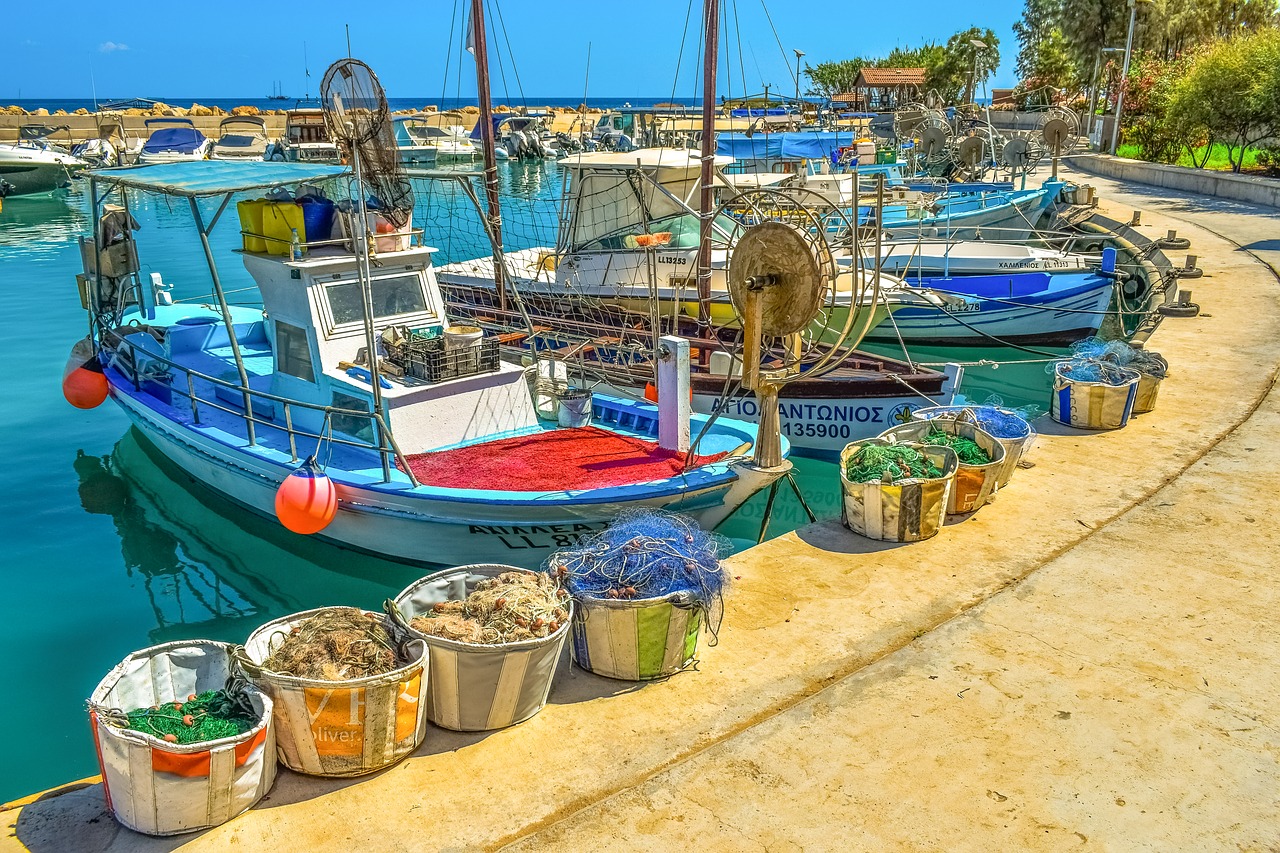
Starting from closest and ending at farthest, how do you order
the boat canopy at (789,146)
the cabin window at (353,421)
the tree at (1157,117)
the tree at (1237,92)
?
1. the cabin window at (353,421)
2. the tree at (1237,92)
3. the boat canopy at (789,146)
4. the tree at (1157,117)

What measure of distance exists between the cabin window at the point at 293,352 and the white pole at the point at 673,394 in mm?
3543

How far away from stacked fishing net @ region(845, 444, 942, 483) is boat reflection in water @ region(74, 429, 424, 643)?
435 centimetres

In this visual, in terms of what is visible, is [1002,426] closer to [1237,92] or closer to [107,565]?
[107,565]

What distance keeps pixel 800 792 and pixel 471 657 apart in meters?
1.79

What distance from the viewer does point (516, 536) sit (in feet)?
28.3

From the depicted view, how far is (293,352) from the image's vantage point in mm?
10117

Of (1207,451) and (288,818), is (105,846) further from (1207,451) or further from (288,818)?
(1207,451)

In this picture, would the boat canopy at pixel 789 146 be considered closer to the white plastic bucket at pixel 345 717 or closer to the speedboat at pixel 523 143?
the white plastic bucket at pixel 345 717

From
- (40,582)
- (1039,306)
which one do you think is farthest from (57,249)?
(1039,306)

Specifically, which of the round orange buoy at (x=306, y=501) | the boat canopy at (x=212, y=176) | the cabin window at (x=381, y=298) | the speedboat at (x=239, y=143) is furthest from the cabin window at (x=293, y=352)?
the speedboat at (x=239, y=143)

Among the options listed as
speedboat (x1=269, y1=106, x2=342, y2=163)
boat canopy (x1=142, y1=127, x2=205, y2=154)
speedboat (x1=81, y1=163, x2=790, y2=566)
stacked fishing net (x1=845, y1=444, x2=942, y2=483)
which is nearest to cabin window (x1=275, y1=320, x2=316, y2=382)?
speedboat (x1=81, y1=163, x2=790, y2=566)

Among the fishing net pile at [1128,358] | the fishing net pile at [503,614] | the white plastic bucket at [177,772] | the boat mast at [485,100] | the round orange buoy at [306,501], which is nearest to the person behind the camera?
the white plastic bucket at [177,772]

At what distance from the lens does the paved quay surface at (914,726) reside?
466cm

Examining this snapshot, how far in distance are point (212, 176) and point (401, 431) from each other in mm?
3182
